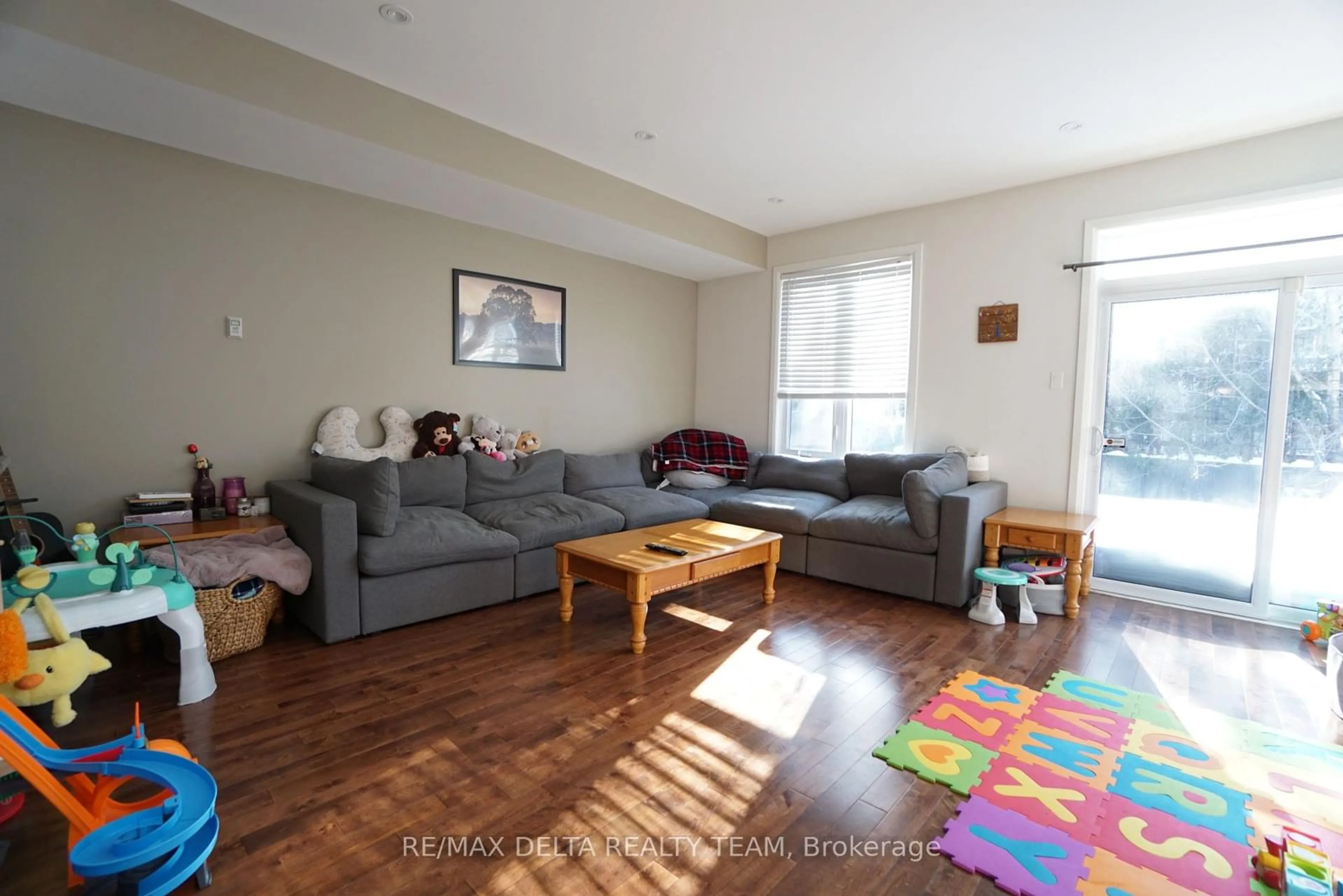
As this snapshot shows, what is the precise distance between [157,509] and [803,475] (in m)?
4.07

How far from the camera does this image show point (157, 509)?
295 cm

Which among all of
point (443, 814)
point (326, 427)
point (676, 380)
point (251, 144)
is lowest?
point (443, 814)

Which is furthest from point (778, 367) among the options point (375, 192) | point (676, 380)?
point (375, 192)

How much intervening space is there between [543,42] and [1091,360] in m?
A: 3.64

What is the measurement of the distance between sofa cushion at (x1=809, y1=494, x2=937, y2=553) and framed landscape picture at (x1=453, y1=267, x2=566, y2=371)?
2.39 metres

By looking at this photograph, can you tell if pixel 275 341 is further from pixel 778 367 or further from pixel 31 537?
pixel 778 367

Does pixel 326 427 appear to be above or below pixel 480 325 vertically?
below

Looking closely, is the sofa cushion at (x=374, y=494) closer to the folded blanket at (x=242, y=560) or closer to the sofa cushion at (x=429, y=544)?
the sofa cushion at (x=429, y=544)

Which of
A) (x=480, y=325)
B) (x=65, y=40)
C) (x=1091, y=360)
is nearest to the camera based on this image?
(x=65, y=40)

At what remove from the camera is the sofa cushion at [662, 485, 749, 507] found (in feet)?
15.5

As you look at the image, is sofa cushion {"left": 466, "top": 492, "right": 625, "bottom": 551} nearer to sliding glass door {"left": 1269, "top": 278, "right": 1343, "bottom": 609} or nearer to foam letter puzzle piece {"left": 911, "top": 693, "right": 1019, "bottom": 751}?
foam letter puzzle piece {"left": 911, "top": 693, "right": 1019, "bottom": 751}

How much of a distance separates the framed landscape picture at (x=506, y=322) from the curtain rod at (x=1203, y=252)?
3.58 metres

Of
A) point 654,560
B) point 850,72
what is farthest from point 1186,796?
point 850,72

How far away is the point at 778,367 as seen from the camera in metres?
5.39
